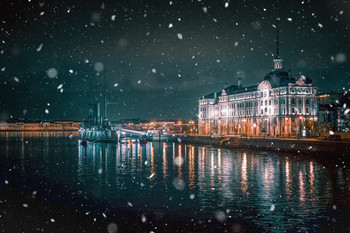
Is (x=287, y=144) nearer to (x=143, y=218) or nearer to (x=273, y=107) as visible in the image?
(x=143, y=218)

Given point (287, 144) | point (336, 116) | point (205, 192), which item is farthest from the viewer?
point (336, 116)

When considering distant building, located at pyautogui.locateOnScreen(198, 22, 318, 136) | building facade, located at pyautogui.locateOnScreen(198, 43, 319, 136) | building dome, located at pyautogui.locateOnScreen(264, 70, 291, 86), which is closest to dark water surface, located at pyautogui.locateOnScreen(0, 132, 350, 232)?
building facade, located at pyautogui.locateOnScreen(198, 43, 319, 136)

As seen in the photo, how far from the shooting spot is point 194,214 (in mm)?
21219

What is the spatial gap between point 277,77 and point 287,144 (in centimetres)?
5098

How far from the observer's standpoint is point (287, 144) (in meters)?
62.2

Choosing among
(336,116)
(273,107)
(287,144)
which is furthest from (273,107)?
(287,144)

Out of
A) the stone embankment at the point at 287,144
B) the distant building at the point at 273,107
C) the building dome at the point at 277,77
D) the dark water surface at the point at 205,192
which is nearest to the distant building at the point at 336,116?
the distant building at the point at 273,107

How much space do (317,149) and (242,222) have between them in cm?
3659

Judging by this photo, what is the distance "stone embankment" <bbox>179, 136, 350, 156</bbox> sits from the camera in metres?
49.1

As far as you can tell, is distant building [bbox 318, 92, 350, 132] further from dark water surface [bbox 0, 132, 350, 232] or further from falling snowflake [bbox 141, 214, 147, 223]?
falling snowflake [bbox 141, 214, 147, 223]

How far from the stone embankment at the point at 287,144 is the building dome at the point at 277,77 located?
2783cm

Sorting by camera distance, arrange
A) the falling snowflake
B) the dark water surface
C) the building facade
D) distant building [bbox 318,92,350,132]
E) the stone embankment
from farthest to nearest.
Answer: the building facade, distant building [bbox 318,92,350,132], the stone embankment, the dark water surface, the falling snowflake

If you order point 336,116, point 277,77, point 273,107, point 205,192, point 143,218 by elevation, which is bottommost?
point 143,218

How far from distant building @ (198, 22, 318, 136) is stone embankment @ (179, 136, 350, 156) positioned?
1161 centimetres
